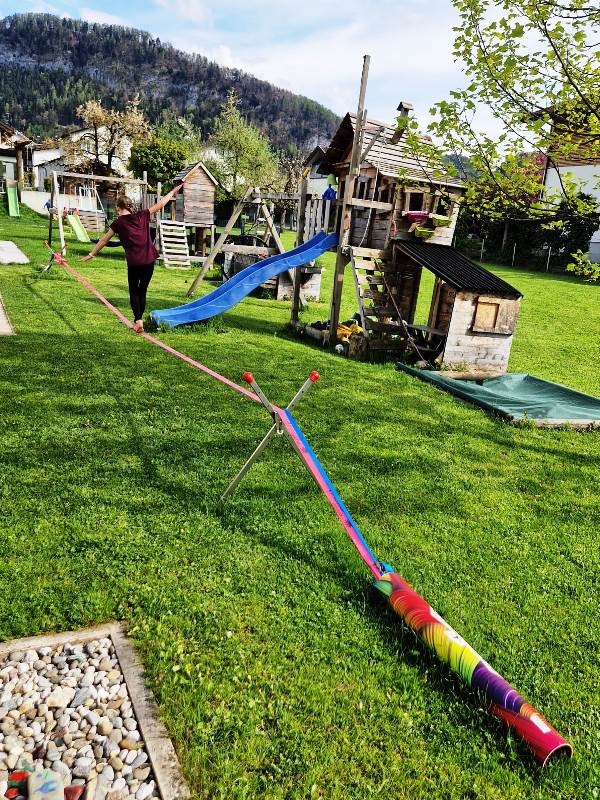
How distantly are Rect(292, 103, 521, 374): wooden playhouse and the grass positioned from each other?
2.53 metres

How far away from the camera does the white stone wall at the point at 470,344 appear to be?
1029 cm

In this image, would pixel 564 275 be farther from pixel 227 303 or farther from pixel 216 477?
pixel 216 477

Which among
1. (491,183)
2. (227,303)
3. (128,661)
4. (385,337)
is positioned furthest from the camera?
(227,303)

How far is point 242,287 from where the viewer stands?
12.4 meters

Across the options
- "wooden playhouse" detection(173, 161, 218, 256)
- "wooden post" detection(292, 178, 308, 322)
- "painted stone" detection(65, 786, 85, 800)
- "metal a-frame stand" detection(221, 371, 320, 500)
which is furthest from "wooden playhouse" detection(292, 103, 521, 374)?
"wooden playhouse" detection(173, 161, 218, 256)

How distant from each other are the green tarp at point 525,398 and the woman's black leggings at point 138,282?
4938 millimetres

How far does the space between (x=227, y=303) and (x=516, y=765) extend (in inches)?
414

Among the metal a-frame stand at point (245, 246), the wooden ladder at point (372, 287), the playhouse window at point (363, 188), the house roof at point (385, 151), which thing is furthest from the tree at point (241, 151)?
the wooden ladder at point (372, 287)

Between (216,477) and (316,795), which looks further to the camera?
(216,477)

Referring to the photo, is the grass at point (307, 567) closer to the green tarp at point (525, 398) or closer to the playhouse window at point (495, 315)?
the green tarp at point (525, 398)

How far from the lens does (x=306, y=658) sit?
3393mm

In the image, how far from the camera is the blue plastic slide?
1172 centimetres

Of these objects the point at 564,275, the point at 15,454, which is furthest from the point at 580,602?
the point at 564,275

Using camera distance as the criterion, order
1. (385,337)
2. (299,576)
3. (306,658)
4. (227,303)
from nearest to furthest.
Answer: (306,658) → (299,576) → (385,337) → (227,303)
